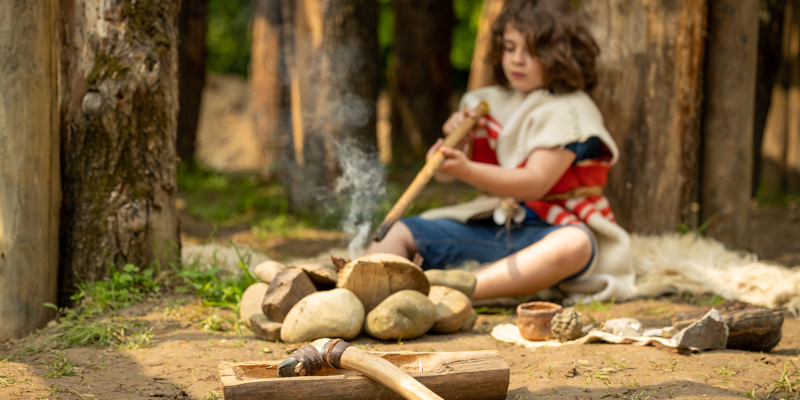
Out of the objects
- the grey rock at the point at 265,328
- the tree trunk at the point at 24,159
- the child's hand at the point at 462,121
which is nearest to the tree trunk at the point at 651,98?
the child's hand at the point at 462,121

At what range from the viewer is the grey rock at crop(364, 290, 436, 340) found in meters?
2.24

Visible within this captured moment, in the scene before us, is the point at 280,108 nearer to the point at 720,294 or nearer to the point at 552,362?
the point at 720,294

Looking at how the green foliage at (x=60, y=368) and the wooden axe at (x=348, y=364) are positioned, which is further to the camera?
the green foliage at (x=60, y=368)

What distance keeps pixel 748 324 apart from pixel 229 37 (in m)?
13.0

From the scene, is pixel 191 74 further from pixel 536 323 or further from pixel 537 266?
pixel 536 323

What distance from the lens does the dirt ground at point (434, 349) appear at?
1796 millimetres

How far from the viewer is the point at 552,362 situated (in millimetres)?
2053

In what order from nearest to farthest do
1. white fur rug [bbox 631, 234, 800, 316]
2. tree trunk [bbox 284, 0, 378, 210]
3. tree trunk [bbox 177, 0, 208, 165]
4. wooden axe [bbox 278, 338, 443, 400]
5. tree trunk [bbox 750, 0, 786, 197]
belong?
wooden axe [bbox 278, 338, 443, 400], white fur rug [bbox 631, 234, 800, 316], tree trunk [bbox 284, 0, 378, 210], tree trunk [bbox 750, 0, 786, 197], tree trunk [bbox 177, 0, 208, 165]

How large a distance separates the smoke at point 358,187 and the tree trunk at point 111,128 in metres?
0.98

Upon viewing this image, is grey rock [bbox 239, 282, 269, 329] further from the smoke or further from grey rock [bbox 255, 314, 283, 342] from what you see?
the smoke

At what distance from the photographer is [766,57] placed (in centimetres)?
523

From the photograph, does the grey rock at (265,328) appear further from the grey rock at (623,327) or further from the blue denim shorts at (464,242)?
the grey rock at (623,327)

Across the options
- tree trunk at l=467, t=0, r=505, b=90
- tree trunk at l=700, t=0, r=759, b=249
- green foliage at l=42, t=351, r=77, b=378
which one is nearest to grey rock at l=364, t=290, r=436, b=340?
green foliage at l=42, t=351, r=77, b=378

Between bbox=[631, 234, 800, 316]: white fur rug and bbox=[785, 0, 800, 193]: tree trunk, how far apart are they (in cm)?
352
